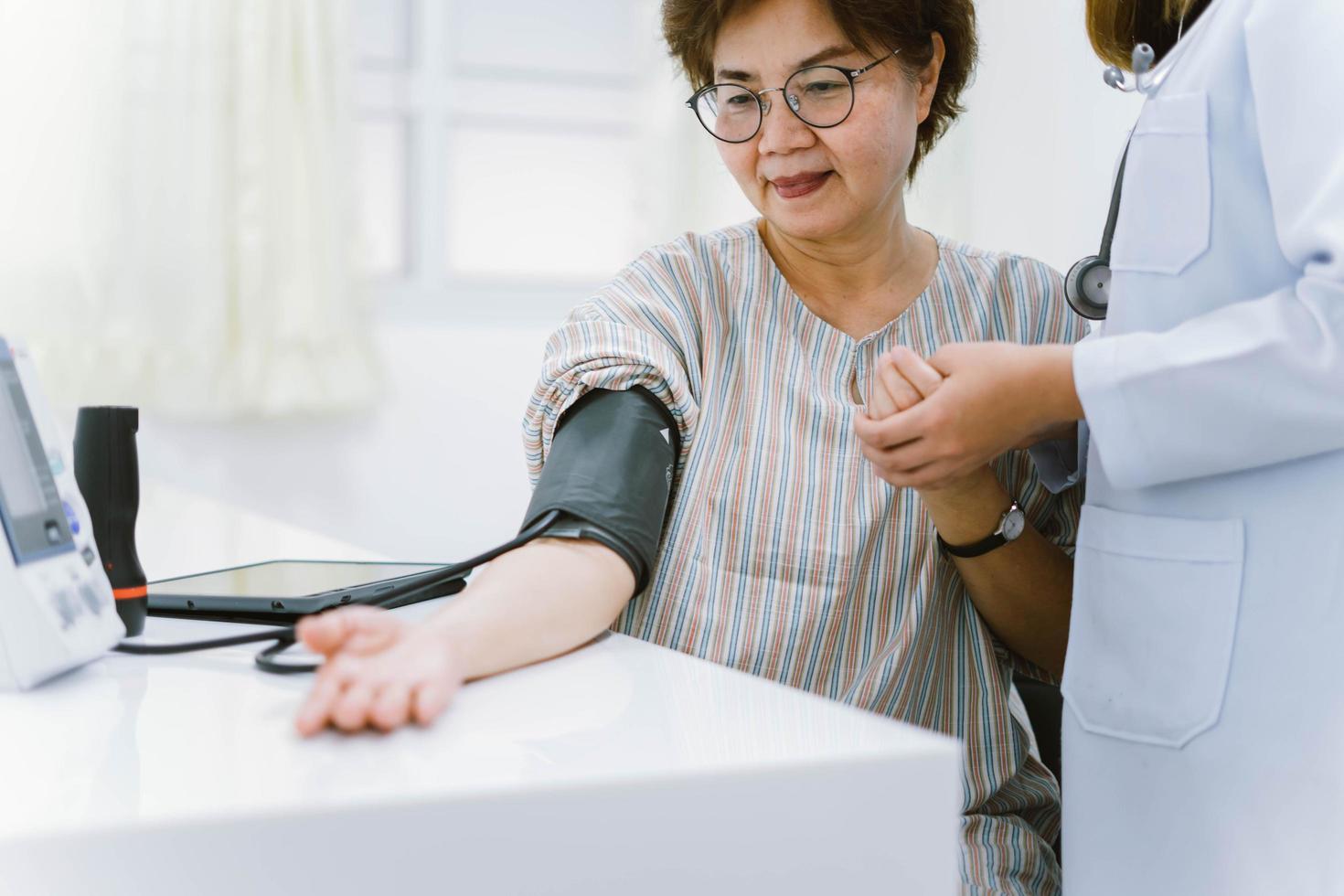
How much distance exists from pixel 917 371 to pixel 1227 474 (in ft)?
0.75

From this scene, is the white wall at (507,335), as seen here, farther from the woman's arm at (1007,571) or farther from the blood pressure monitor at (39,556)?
the blood pressure monitor at (39,556)

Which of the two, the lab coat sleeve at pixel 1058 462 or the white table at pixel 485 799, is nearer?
the white table at pixel 485 799

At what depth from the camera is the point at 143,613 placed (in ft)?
2.84

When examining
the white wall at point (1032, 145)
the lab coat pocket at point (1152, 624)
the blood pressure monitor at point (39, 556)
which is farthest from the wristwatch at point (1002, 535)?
the white wall at point (1032, 145)

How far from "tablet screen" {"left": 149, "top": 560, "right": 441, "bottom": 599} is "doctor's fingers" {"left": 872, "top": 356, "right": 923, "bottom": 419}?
0.45 m

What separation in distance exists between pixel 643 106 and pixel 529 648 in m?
2.98

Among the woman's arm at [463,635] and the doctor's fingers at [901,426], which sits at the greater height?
the doctor's fingers at [901,426]

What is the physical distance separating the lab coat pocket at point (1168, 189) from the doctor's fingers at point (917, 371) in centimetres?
17

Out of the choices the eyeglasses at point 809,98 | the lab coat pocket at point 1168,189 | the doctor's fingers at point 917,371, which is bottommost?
the doctor's fingers at point 917,371

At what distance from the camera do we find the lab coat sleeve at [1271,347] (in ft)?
2.59

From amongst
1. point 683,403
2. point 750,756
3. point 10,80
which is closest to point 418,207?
point 10,80

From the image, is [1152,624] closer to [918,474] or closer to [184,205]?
[918,474]

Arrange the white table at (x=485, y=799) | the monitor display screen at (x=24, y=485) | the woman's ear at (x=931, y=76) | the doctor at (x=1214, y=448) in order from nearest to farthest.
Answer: the white table at (x=485, y=799) → the monitor display screen at (x=24, y=485) → the doctor at (x=1214, y=448) → the woman's ear at (x=931, y=76)

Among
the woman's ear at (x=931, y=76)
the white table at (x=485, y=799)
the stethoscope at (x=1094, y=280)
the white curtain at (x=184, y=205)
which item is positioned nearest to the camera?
the white table at (x=485, y=799)
